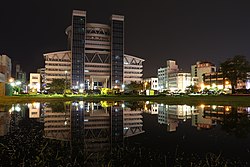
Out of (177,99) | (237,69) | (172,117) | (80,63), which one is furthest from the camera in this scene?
(80,63)

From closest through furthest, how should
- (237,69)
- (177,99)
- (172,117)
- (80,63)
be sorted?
1. (172,117)
2. (177,99)
3. (237,69)
4. (80,63)

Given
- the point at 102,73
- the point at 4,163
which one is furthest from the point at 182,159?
the point at 102,73

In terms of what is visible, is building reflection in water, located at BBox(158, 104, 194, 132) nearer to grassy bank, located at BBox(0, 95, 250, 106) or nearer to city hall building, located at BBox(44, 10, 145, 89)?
grassy bank, located at BBox(0, 95, 250, 106)

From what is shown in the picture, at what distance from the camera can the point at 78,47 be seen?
7608 inches

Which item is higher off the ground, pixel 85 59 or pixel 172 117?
pixel 85 59

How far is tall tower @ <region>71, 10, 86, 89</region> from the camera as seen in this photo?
188m

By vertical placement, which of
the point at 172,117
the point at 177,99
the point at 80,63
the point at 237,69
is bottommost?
the point at 172,117

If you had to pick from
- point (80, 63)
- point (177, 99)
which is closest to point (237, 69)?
point (177, 99)

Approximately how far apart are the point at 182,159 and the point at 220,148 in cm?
291

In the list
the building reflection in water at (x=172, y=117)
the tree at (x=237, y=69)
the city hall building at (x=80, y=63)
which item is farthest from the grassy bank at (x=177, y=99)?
the city hall building at (x=80, y=63)

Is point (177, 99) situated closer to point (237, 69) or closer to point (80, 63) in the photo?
point (237, 69)

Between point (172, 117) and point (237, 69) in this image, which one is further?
point (237, 69)

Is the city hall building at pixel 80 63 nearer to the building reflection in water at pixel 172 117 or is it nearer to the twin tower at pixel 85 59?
the twin tower at pixel 85 59

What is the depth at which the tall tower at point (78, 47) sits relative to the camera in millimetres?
188250
